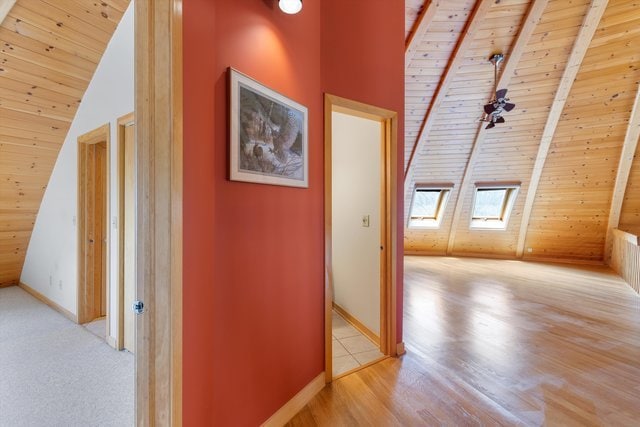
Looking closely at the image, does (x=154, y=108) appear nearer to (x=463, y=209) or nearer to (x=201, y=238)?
(x=201, y=238)

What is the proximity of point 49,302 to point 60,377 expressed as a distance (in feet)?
6.97

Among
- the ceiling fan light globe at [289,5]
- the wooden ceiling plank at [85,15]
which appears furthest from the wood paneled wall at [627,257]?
the wooden ceiling plank at [85,15]

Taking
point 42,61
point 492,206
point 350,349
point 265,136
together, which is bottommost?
point 350,349

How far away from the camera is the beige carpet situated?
177cm

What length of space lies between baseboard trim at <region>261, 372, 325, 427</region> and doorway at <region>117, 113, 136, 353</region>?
5.59ft

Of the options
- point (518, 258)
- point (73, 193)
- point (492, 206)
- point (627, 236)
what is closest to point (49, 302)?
point (73, 193)

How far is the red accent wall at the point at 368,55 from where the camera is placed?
203cm

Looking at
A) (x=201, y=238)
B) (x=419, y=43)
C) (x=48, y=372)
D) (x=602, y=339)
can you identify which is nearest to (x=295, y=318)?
(x=201, y=238)

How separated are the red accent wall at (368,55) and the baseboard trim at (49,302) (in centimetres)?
355

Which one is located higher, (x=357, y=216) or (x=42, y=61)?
(x=42, y=61)

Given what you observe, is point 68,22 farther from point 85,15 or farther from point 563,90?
point 563,90

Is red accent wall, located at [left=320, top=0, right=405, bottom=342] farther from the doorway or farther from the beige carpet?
the beige carpet

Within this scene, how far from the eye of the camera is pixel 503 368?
7.45ft

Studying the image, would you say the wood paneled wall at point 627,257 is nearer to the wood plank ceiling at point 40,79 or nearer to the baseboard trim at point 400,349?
the baseboard trim at point 400,349
